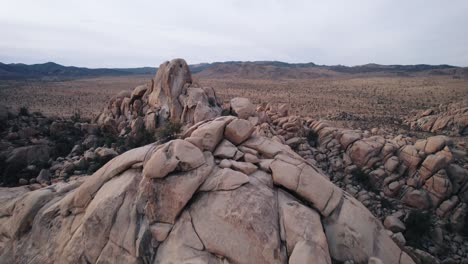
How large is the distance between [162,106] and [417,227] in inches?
833

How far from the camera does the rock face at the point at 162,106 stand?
22812 mm

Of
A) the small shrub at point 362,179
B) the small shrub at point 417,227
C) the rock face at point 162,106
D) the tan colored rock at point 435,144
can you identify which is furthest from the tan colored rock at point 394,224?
the rock face at point 162,106

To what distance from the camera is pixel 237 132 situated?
11.8 meters

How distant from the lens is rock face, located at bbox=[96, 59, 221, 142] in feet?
74.8

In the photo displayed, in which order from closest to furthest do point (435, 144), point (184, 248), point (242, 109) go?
point (184, 248)
point (435, 144)
point (242, 109)

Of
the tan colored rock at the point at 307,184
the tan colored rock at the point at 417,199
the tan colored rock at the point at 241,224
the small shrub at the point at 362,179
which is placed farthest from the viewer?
the small shrub at the point at 362,179

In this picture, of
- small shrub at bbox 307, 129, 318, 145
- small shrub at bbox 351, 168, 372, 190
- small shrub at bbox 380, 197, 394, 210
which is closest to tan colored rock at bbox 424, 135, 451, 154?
small shrub at bbox 351, 168, 372, 190

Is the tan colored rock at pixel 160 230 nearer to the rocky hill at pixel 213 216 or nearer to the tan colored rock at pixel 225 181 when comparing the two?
the rocky hill at pixel 213 216

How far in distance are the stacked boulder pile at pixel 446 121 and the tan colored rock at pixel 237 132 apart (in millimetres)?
28975

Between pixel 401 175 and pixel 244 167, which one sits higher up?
pixel 244 167

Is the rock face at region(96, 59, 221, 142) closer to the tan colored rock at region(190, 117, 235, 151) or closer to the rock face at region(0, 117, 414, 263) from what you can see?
the tan colored rock at region(190, 117, 235, 151)

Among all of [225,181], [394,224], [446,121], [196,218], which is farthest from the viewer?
[446,121]

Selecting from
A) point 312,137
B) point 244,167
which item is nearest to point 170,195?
point 244,167

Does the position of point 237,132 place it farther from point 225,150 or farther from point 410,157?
point 410,157
